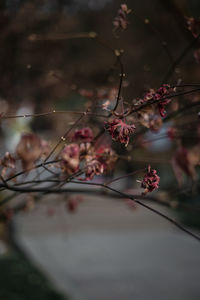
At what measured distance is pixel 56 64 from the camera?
517 centimetres

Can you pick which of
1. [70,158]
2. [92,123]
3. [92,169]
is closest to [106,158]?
[92,169]

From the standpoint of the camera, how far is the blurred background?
11.5ft

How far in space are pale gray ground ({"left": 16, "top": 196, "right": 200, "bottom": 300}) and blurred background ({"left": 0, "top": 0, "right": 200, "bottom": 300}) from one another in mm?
19

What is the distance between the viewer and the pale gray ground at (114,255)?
471 centimetres

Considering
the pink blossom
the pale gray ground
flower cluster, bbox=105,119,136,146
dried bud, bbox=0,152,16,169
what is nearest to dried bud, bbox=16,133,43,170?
dried bud, bbox=0,152,16,169

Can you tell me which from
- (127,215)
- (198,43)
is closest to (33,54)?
(198,43)

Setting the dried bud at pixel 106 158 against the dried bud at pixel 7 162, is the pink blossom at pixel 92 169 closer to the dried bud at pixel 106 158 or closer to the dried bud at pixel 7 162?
the dried bud at pixel 106 158

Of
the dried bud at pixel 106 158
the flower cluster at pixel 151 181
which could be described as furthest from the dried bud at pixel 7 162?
the flower cluster at pixel 151 181

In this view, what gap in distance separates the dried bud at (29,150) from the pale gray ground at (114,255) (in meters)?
1.99

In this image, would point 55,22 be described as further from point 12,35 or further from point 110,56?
point 110,56

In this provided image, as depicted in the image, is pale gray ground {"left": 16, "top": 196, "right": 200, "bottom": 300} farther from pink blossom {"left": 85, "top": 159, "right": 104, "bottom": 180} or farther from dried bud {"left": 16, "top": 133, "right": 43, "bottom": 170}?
pink blossom {"left": 85, "top": 159, "right": 104, "bottom": 180}

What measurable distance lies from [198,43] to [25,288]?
10.5 feet

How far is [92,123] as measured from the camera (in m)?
→ 3.14

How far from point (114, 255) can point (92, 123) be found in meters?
3.87
